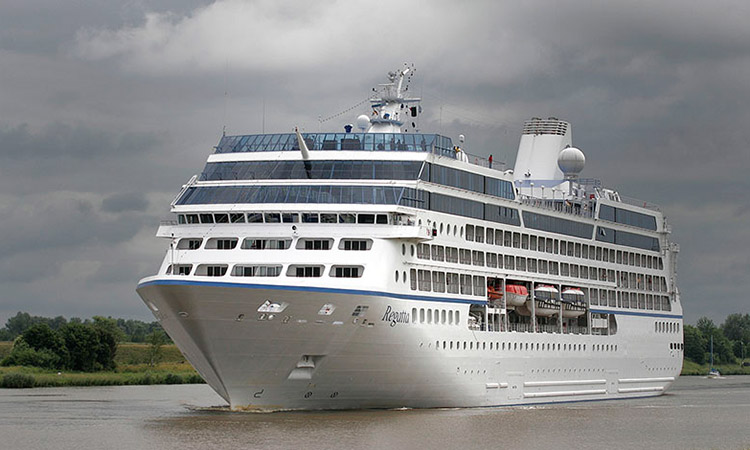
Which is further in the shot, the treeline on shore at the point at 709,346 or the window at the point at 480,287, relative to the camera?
the treeline on shore at the point at 709,346

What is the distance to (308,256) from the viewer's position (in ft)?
148

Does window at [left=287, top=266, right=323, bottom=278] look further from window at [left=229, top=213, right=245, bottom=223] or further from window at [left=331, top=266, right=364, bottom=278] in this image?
window at [left=229, top=213, right=245, bottom=223]

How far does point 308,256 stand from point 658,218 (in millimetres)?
36197

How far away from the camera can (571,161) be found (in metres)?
68.3

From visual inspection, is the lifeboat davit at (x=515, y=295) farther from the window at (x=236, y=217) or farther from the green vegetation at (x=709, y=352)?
the green vegetation at (x=709, y=352)

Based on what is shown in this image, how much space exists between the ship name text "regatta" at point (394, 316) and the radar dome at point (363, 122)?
547 inches

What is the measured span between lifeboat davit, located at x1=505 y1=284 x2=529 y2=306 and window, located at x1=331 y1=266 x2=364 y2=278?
1247 centimetres

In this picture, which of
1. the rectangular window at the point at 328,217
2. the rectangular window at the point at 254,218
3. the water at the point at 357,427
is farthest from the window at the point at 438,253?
the rectangular window at the point at 254,218

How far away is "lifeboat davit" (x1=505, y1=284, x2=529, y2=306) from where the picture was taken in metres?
55.8

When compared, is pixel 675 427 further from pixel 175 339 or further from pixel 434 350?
pixel 175 339

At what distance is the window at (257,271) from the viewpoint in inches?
1766

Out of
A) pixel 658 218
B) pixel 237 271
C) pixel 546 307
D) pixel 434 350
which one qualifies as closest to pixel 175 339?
pixel 237 271

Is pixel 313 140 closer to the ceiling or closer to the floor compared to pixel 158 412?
closer to the ceiling

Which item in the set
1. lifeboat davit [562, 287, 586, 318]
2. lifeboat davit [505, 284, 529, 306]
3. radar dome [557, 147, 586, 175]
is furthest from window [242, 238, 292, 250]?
radar dome [557, 147, 586, 175]
